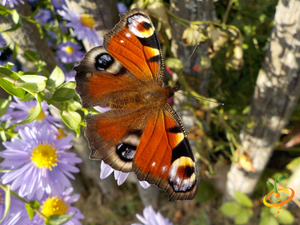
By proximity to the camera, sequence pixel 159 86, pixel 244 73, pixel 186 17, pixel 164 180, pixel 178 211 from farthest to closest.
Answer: pixel 178 211 < pixel 244 73 < pixel 186 17 < pixel 159 86 < pixel 164 180

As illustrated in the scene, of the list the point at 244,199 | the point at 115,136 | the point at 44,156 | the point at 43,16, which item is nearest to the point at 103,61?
the point at 115,136

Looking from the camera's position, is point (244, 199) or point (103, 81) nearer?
point (103, 81)

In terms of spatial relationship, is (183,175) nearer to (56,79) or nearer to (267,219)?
(56,79)

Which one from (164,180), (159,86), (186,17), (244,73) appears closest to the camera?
(164,180)

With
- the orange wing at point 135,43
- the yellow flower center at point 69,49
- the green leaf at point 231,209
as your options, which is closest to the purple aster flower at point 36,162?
the orange wing at point 135,43

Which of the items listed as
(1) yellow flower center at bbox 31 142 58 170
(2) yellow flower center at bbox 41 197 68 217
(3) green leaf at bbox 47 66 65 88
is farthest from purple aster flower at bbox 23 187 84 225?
(3) green leaf at bbox 47 66 65 88

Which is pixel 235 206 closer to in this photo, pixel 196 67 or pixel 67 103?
pixel 196 67

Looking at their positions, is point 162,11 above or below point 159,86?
above

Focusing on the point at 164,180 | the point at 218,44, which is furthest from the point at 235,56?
the point at 164,180
